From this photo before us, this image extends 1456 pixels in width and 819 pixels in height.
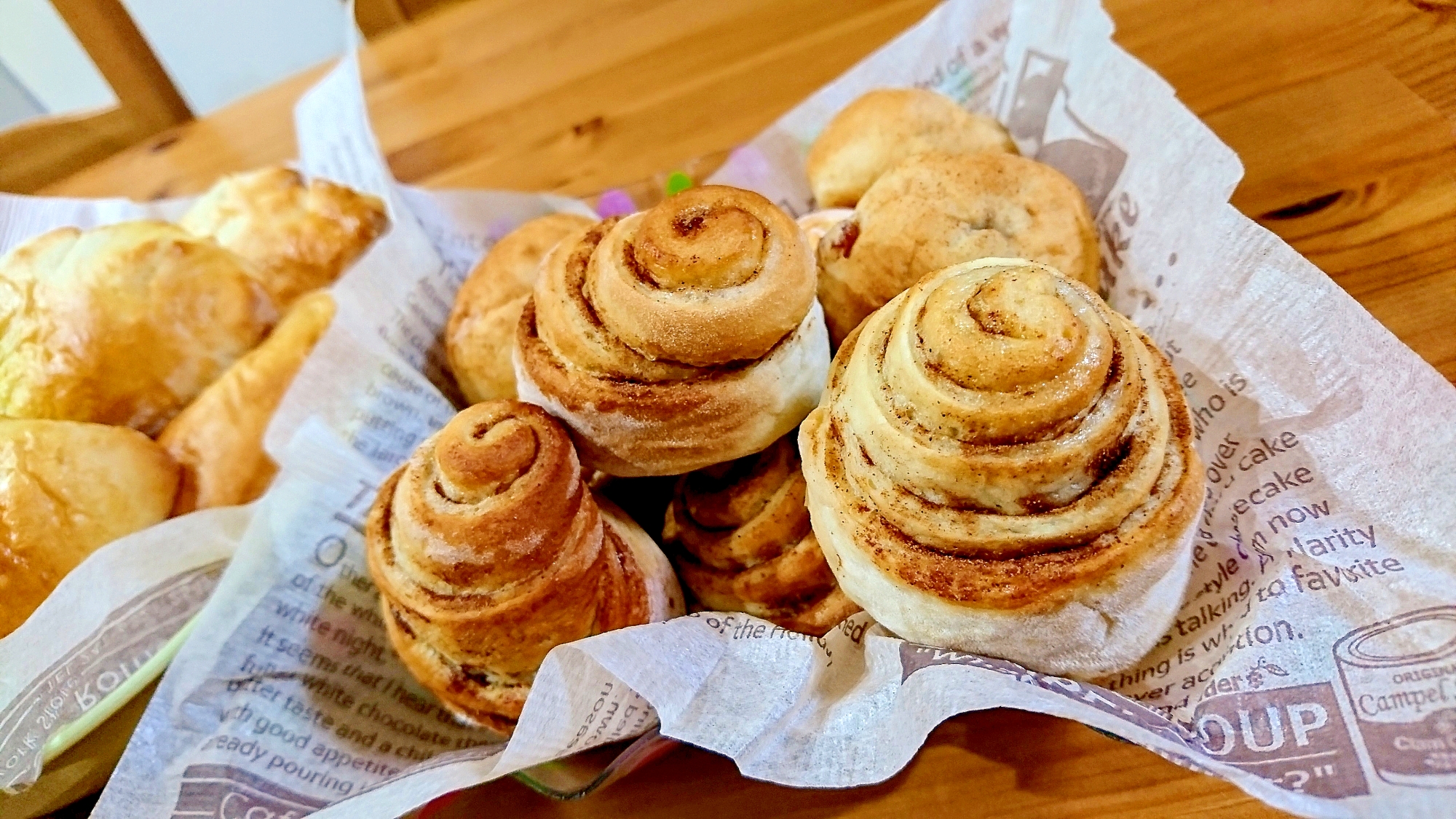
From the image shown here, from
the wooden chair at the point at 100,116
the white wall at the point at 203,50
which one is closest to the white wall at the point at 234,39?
the white wall at the point at 203,50

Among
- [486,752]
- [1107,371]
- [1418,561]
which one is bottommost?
[486,752]

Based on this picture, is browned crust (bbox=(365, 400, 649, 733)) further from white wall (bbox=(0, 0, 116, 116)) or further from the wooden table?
white wall (bbox=(0, 0, 116, 116))

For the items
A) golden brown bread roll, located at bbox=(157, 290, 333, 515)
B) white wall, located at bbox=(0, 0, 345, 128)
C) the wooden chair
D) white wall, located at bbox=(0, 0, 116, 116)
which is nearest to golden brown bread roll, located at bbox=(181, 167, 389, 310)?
golden brown bread roll, located at bbox=(157, 290, 333, 515)

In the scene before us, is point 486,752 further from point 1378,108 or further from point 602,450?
point 1378,108

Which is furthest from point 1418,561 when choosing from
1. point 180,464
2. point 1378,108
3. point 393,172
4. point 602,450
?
point 393,172

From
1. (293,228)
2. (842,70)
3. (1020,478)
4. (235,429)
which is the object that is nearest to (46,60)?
(293,228)

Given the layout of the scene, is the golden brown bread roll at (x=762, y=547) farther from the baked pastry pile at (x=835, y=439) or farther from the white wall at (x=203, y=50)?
the white wall at (x=203, y=50)
